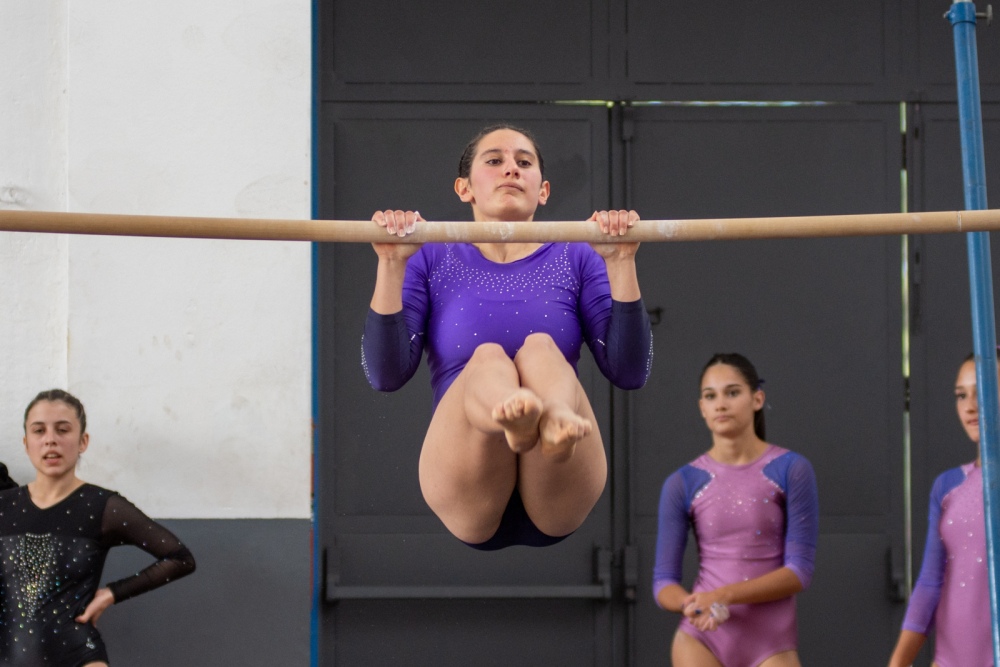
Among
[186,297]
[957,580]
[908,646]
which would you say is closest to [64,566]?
[186,297]

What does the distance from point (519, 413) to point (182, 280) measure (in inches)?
85.0

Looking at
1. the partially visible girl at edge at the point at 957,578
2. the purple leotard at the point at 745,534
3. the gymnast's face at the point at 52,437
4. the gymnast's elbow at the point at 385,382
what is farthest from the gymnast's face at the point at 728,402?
the gymnast's face at the point at 52,437

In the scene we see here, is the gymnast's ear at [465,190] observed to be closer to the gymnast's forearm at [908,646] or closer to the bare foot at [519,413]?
the bare foot at [519,413]

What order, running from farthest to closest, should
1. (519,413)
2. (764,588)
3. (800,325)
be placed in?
(800,325) → (764,588) → (519,413)

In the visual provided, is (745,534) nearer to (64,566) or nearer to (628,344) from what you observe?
(628,344)

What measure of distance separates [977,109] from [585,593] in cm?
226

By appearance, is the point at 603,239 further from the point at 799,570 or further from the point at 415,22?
the point at 415,22

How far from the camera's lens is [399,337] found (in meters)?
2.57

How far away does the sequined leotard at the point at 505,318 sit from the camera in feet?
8.49

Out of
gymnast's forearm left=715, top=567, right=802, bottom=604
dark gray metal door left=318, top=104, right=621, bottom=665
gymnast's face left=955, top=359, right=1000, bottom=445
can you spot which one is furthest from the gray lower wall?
gymnast's face left=955, top=359, right=1000, bottom=445

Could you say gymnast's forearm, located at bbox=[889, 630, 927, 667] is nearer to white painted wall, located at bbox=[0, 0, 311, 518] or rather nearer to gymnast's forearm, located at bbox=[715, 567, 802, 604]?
gymnast's forearm, located at bbox=[715, 567, 802, 604]

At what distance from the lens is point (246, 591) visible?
3883 millimetres

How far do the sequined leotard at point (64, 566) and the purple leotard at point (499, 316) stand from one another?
126 centimetres

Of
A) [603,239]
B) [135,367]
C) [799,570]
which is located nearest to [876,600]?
[799,570]
